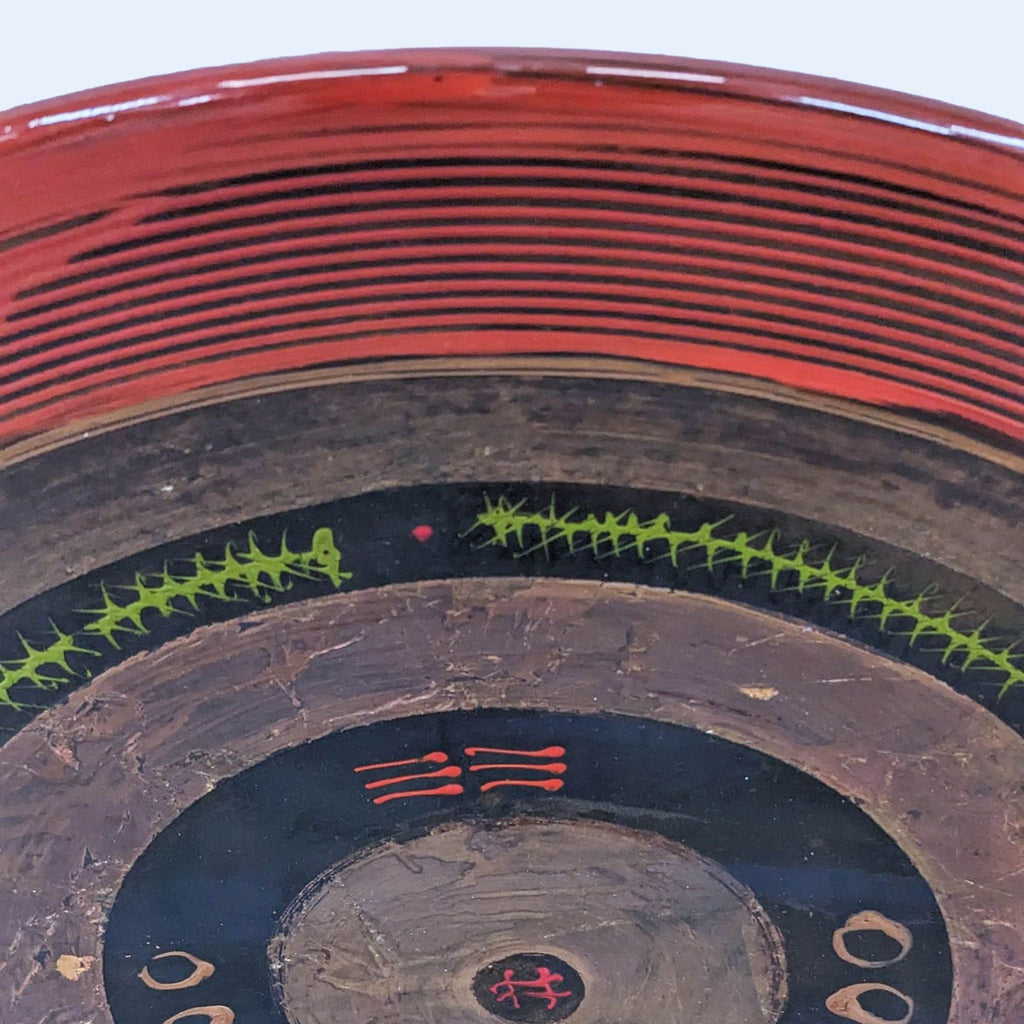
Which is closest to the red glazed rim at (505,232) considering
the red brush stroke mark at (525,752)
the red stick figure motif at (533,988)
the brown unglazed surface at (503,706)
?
the brown unglazed surface at (503,706)

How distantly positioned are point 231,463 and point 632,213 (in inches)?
15.4

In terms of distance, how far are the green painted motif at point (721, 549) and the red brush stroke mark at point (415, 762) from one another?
0.94 ft

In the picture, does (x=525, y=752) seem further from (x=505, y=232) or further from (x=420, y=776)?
(x=505, y=232)

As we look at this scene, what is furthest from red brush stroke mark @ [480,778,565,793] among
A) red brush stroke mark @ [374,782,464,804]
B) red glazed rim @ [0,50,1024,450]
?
red glazed rim @ [0,50,1024,450]

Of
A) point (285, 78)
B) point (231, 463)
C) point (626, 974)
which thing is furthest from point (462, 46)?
point (626, 974)

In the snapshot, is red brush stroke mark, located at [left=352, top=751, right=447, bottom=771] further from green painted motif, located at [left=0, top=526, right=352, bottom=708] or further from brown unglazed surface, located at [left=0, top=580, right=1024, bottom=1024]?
green painted motif, located at [left=0, top=526, right=352, bottom=708]

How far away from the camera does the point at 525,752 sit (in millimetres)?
1178

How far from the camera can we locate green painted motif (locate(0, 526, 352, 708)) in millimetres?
1014

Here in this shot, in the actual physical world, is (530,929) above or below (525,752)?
below

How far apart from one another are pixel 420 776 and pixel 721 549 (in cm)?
43

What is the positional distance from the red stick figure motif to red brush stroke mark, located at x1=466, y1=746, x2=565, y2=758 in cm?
35

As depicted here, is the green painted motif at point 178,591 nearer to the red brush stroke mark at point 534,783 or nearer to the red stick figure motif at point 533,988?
the red brush stroke mark at point 534,783

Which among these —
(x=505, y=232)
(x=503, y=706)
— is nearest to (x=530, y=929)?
(x=503, y=706)

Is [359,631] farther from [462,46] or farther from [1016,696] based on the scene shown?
[1016,696]
